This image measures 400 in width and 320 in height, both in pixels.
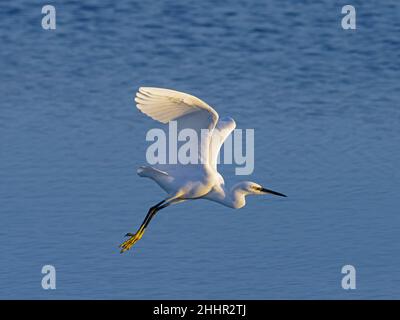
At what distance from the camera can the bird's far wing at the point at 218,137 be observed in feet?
47.3

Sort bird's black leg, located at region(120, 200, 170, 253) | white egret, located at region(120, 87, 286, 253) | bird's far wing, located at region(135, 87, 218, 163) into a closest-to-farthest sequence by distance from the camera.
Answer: bird's far wing, located at region(135, 87, 218, 163), white egret, located at region(120, 87, 286, 253), bird's black leg, located at region(120, 200, 170, 253)

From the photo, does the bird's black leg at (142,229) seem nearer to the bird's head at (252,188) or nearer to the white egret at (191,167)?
the white egret at (191,167)

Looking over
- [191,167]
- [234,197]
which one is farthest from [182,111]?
[234,197]

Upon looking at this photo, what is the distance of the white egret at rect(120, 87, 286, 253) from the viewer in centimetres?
1384

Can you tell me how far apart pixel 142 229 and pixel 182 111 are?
1.11 m

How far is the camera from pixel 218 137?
47.4 ft

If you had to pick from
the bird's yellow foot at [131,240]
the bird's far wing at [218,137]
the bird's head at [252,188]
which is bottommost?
the bird's yellow foot at [131,240]

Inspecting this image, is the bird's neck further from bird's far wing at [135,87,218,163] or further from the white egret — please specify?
bird's far wing at [135,87,218,163]

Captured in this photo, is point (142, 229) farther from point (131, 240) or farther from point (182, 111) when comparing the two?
point (182, 111)

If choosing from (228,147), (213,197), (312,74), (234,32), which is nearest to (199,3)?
(234,32)

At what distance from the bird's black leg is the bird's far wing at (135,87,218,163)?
0.49 m

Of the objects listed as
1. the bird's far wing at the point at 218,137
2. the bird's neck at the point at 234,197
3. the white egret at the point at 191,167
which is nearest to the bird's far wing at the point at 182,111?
the white egret at the point at 191,167

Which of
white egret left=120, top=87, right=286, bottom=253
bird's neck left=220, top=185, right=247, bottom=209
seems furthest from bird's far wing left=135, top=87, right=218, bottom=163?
bird's neck left=220, top=185, right=247, bottom=209

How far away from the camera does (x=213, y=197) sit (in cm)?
1455
